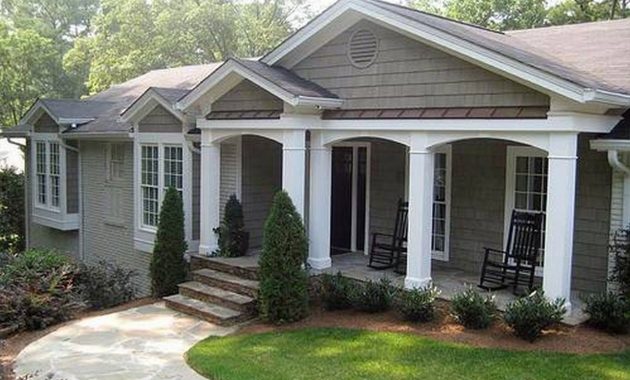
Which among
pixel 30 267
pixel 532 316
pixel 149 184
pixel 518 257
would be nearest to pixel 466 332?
pixel 532 316

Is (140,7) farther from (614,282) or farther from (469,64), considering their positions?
(614,282)

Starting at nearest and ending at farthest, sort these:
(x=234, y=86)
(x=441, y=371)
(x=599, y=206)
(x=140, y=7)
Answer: (x=441, y=371), (x=599, y=206), (x=234, y=86), (x=140, y=7)

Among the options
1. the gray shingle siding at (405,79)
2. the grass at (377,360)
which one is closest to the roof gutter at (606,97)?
the gray shingle siding at (405,79)

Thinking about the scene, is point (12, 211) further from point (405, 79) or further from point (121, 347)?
point (405, 79)

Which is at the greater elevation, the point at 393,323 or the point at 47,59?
the point at 47,59

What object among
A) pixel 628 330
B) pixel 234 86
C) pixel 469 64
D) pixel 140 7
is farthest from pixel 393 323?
pixel 140 7

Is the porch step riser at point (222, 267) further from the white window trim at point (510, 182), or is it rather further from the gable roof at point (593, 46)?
the gable roof at point (593, 46)

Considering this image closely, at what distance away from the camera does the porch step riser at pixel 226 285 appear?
32.6ft

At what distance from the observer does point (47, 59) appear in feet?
91.6

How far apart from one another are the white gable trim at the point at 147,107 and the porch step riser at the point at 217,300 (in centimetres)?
341

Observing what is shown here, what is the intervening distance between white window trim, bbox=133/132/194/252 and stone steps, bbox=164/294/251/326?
2327 mm

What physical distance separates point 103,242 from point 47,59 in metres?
15.7

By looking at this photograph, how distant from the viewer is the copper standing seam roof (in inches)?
322

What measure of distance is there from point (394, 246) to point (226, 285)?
2.85 m
